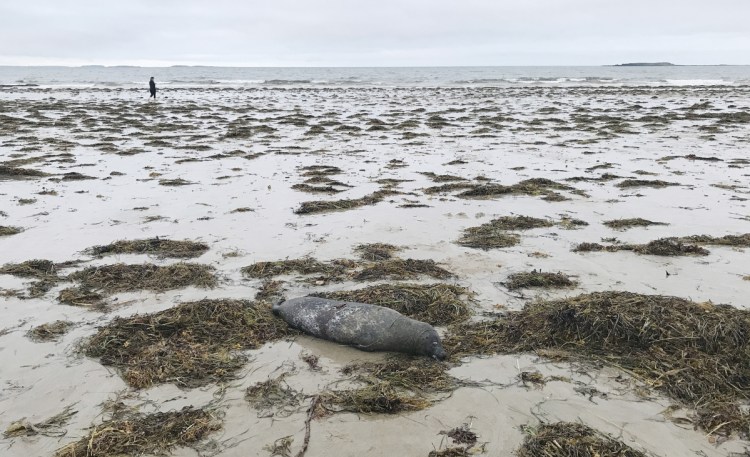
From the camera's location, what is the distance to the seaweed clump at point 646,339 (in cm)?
367

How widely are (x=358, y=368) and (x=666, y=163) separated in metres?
10.5

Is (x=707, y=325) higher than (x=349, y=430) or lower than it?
higher

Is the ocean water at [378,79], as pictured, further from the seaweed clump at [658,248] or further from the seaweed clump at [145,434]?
the seaweed clump at [145,434]

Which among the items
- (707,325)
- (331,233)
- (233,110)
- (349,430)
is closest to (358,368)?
(349,430)

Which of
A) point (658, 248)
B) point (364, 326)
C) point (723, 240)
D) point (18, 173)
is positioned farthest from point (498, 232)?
point (18, 173)

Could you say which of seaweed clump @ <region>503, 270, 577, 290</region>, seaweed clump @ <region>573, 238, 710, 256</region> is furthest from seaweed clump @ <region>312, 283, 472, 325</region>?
seaweed clump @ <region>573, 238, 710, 256</region>

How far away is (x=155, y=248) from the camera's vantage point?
660cm

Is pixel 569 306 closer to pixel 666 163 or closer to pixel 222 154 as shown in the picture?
pixel 666 163

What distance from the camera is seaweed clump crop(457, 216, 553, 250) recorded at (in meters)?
6.70

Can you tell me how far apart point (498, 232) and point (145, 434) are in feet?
17.0

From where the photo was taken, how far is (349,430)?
3297 mm

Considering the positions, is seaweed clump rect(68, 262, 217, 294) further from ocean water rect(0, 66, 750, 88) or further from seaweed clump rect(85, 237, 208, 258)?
ocean water rect(0, 66, 750, 88)

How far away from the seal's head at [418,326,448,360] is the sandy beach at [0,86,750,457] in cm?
8

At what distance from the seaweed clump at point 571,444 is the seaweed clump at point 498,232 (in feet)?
11.6
